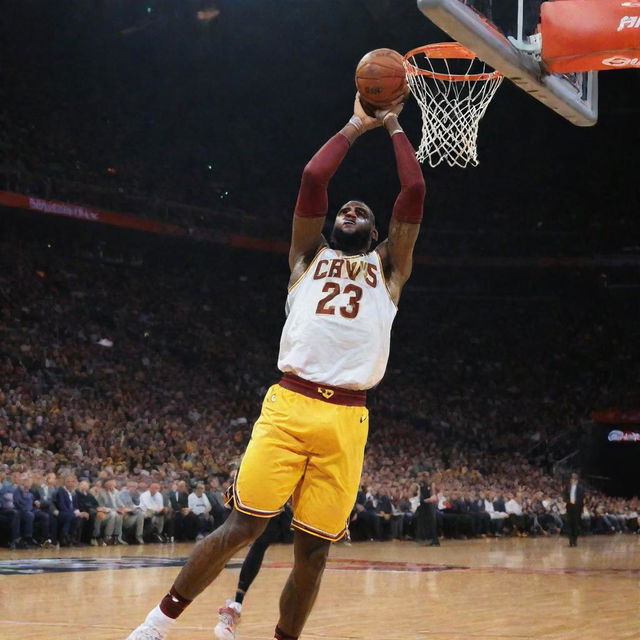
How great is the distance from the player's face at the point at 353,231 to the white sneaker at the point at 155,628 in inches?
70.8

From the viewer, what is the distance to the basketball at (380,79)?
4.73 metres

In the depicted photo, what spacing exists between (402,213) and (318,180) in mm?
418

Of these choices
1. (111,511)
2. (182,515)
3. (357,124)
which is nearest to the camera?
(357,124)

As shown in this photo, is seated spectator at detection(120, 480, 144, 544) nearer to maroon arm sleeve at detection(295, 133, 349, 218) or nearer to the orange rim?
the orange rim

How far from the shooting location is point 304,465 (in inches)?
177

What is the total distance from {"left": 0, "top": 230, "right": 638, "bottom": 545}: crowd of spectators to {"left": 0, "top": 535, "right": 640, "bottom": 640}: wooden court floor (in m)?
1.61

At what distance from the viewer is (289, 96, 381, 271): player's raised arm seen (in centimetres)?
460

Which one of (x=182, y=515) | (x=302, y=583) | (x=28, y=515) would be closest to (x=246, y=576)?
(x=302, y=583)

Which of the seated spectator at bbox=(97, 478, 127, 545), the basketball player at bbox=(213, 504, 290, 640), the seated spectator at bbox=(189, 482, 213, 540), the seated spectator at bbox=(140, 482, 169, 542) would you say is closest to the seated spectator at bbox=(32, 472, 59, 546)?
the seated spectator at bbox=(97, 478, 127, 545)

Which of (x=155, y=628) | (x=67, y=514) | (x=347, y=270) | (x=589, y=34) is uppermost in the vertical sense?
(x=589, y=34)

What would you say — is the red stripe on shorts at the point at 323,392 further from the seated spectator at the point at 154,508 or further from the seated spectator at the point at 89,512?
the seated spectator at the point at 154,508

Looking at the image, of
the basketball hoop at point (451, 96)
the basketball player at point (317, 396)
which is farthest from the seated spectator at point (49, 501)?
the basketball player at point (317, 396)

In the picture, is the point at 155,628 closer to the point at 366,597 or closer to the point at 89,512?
the point at 366,597

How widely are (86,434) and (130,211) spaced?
9.62 meters
